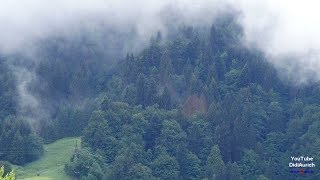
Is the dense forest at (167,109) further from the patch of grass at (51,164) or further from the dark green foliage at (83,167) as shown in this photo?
the patch of grass at (51,164)

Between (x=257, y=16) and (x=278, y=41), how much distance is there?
986 cm

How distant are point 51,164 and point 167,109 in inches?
912

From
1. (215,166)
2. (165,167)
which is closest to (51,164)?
(165,167)

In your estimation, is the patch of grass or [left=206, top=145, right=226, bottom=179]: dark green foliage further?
the patch of grass

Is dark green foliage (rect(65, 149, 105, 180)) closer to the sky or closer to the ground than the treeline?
closer to the ground

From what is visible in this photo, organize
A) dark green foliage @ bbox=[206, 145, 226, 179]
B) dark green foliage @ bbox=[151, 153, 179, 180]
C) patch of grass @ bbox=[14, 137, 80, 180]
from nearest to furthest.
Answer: dark green foliage @ bbox=[206, 145, 226, 179] < patch of grass @ bbox=[14, 137, 80, 180] < dark green foliage @ bbox=[151, 153, 179, 180]

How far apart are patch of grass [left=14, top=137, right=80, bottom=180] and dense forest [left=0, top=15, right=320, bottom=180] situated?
186 centimetres

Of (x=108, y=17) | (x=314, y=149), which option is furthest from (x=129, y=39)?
(x=314, y=149)

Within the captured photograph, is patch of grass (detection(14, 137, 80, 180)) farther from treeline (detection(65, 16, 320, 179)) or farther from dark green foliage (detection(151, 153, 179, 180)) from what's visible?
dark green foliage (detection(151, 153, 179, 180))

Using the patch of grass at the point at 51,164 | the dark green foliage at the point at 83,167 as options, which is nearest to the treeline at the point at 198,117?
the dark green foliage at the point at 83,167

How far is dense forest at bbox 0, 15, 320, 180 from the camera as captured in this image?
444 ft

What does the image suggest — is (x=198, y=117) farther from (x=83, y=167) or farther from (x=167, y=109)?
(x=83, y=167)

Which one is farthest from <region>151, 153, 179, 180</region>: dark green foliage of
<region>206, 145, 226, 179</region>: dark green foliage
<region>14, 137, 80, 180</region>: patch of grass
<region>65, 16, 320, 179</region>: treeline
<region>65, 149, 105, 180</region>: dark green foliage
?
<region>14, 137, 80, 180</region>: patch of grass

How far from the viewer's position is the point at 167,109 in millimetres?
150375
